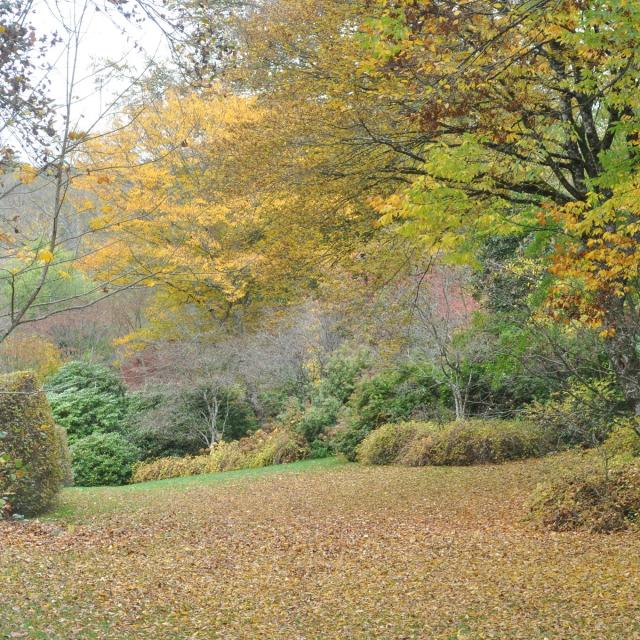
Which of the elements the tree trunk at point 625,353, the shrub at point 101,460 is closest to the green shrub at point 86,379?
the shrub at point 101,460

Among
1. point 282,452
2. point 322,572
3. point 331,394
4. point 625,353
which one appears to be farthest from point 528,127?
point 282,452

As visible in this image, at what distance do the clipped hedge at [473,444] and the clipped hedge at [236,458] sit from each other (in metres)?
3.76

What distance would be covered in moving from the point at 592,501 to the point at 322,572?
135 inches

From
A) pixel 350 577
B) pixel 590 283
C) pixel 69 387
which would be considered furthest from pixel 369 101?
pixel 69 387

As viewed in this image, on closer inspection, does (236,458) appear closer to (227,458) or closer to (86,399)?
(227,458)

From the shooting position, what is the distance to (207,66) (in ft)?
16.8

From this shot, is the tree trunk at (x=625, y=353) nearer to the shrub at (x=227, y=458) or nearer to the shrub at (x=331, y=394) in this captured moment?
the shrub at (x=331, y=394)

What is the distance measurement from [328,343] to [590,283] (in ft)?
42.0

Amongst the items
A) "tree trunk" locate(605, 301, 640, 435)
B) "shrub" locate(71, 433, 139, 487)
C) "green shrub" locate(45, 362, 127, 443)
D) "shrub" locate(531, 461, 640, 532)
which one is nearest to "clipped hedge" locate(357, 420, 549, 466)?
"shrub" locate(531, 461, 640, 532)

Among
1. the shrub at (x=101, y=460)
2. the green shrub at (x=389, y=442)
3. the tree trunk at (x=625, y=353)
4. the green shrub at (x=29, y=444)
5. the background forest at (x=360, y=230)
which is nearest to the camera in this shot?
the background forest at (x=360, y=230)

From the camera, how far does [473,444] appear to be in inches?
578

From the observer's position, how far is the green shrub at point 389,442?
52.5 ft

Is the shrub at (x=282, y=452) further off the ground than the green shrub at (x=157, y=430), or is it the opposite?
the green shrub at (x=157, y=430)

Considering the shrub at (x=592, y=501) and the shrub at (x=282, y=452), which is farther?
the shrub at (x=282, y=452)
